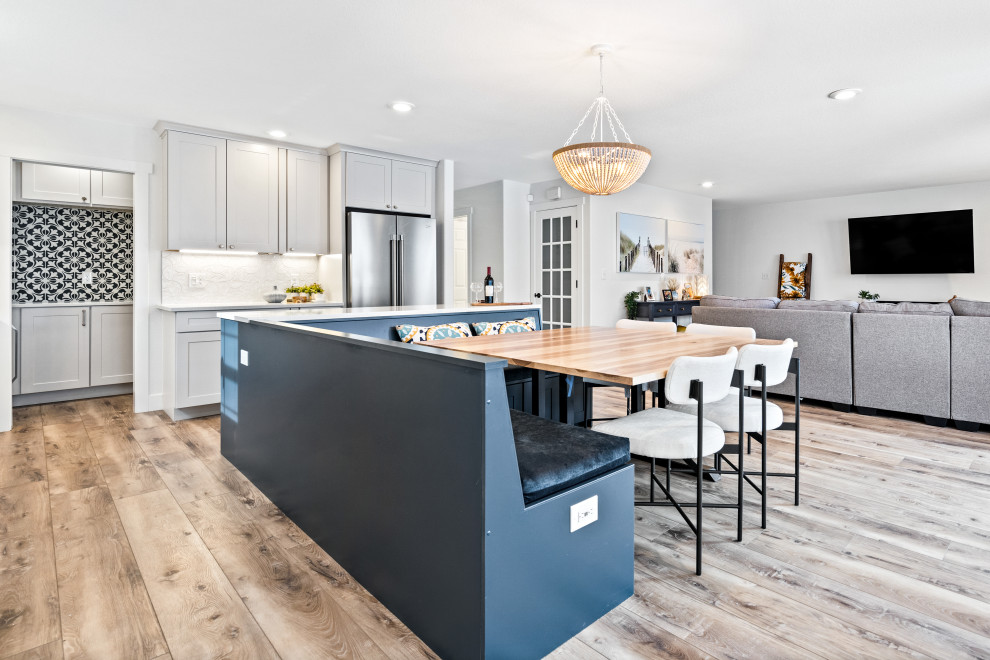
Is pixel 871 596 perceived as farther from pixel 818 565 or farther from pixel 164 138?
pixel 164 138

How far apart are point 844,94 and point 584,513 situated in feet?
12.2

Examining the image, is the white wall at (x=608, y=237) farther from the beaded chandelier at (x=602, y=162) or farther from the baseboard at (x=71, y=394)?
the baseboard at (x=71, y=394)

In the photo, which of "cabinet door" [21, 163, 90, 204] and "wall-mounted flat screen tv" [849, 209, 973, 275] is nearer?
"cabinet door" [21, 163, 90, 204]

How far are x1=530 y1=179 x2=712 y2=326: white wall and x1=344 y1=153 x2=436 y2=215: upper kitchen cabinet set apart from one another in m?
1.89

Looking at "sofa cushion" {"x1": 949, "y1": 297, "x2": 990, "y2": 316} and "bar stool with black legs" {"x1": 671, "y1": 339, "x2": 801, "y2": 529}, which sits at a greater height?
"sofa cushion" {"x1": 949, "y1": 297, "x2": 990, "y2": 316}

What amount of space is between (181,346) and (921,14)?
5.04m

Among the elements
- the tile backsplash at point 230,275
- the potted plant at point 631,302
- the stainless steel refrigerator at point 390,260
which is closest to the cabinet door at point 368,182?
the stainless steel refrigerator at point 390,260

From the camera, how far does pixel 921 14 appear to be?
2.66 meters

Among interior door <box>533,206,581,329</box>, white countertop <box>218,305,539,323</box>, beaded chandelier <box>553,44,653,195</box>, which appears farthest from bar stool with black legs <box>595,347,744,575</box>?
interior door <box>533,206,581,329</box>

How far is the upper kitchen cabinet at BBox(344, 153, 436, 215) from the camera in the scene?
513 cm

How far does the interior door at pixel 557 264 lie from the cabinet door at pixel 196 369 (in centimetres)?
409

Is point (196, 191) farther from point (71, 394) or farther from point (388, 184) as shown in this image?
point (71, 394)

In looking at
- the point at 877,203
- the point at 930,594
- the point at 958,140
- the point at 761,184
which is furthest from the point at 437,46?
the point at 877,203

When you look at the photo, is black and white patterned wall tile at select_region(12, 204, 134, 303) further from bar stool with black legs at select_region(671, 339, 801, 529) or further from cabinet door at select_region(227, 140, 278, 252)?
bar stool with black legs at select_region(671, 339, 801, 529)
